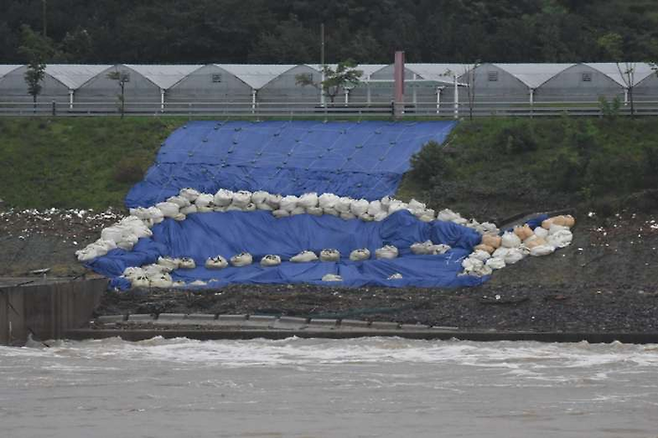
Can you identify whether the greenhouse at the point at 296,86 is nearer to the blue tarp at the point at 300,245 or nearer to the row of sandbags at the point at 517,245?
the blue tarp at the point at 300,245

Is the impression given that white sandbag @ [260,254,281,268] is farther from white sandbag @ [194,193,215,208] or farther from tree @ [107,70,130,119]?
tree @ [107,70,130,119]

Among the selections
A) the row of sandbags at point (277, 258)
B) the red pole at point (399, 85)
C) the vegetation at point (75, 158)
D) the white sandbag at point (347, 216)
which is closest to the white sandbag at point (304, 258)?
the row of sandbags at point (277, 258)

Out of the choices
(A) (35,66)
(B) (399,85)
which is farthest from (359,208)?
(A) (35,66)

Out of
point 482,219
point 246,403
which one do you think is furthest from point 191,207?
point 246,403

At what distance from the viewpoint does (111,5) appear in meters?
75.0

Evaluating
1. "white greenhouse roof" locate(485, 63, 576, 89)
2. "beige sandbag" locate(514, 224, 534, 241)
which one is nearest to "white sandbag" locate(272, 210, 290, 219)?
"beige sandbag" locate(514, 224, 534, 241)

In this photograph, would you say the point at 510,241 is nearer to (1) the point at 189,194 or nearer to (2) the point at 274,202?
(2) the point at 274,202

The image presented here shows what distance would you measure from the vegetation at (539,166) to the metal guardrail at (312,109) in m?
1.83

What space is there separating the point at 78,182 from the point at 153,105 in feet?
31.3

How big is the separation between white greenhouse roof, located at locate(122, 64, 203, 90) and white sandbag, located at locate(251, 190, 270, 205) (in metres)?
13.7

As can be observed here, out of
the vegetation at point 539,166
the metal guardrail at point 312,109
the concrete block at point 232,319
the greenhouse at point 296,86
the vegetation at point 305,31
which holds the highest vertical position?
the vegetation at point 305,31

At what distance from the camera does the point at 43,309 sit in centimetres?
3078

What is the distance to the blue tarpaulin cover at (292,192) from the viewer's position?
35.8 m

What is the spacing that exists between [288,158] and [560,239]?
934cm
